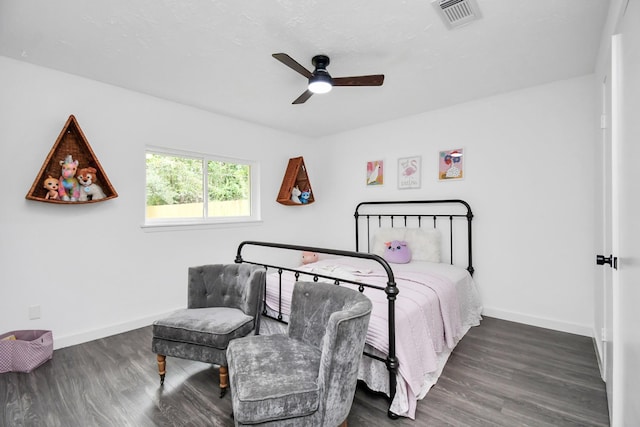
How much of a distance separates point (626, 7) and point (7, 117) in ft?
13.1

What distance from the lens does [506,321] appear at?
3.18 meters

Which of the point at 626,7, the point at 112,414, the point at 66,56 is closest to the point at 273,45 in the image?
the point at 66,56

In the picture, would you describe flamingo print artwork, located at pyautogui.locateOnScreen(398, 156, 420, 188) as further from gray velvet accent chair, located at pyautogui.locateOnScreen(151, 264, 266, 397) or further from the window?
gray velvet accent chair, located at pyautogui.locateOnScreen(151, 264, 266, 397)

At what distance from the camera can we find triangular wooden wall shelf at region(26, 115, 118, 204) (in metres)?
2.46

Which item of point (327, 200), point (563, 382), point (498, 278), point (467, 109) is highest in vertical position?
point (467, 109)

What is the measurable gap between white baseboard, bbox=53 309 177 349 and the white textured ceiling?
2.35 m

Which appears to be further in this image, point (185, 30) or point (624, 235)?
point (185, 30)

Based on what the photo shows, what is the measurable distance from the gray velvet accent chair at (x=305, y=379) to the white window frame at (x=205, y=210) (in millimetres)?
2178

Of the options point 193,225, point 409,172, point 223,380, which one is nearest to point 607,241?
point 409,172

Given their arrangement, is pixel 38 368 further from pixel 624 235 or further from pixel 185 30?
pixel 624 235

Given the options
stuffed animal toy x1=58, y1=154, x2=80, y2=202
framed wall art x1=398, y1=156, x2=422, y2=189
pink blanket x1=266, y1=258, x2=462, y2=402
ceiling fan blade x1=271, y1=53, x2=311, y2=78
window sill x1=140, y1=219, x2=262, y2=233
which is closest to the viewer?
pink blanket x1=266, y1=258, x2=462, y2=402

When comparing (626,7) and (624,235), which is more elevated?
(626,7)

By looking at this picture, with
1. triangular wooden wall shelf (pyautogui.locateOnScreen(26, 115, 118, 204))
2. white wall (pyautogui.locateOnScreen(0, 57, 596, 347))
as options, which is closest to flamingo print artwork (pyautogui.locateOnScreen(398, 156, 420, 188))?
white wall (pyautogui.locateOnScreen(0, 57, 596, 347))

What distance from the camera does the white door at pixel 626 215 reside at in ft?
3.57
